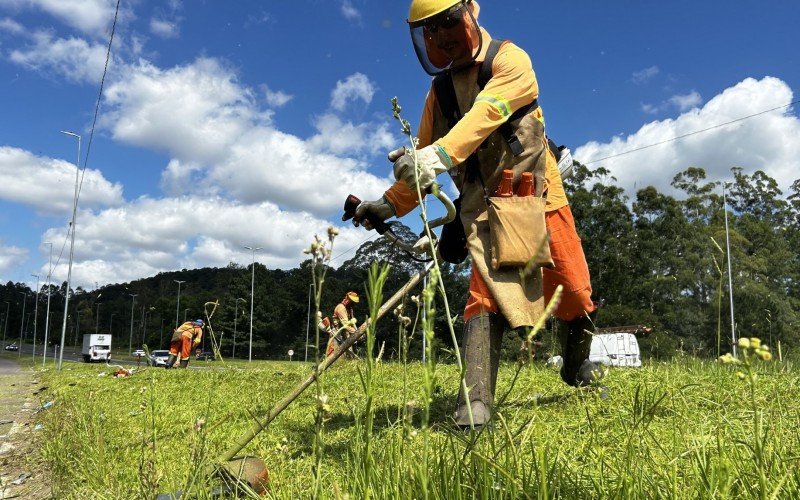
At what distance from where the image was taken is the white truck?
5266cm

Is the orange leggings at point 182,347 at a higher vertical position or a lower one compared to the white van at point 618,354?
lower

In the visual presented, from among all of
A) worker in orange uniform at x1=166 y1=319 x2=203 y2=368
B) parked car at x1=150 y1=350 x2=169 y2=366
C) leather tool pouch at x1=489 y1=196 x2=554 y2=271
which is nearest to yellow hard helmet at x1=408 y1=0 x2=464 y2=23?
leather tool pouch at x1=489 y1=196 x2=554 y2=271

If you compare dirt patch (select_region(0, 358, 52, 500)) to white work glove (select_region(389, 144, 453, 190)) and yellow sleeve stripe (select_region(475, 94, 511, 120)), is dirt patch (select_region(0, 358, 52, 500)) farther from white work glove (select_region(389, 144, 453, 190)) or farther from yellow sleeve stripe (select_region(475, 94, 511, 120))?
yellow sleeve stripe (select_region(475, 94, 511, 120))

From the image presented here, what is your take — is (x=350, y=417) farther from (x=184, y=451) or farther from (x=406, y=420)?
(x=406, y=420)

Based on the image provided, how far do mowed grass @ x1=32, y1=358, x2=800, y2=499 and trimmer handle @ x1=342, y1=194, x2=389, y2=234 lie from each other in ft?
2.92

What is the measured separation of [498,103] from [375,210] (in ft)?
3.07

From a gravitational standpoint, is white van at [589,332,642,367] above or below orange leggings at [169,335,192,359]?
above

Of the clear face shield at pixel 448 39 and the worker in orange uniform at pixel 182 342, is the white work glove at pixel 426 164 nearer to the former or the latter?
the clear face shield at pixel 448 39

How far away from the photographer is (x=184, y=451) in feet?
8.23

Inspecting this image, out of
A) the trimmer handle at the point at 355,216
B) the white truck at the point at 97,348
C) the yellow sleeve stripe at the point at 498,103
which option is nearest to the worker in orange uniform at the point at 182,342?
the trimmer handle at the point at 355,216

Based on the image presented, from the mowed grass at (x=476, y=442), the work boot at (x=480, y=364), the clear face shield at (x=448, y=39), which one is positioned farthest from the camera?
the clear face shield at (x=448, y=39)

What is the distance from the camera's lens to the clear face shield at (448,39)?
106 inches

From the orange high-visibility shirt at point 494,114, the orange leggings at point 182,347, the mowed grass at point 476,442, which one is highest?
the orange high-visibility shirt at point 494,114

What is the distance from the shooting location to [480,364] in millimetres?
2447
